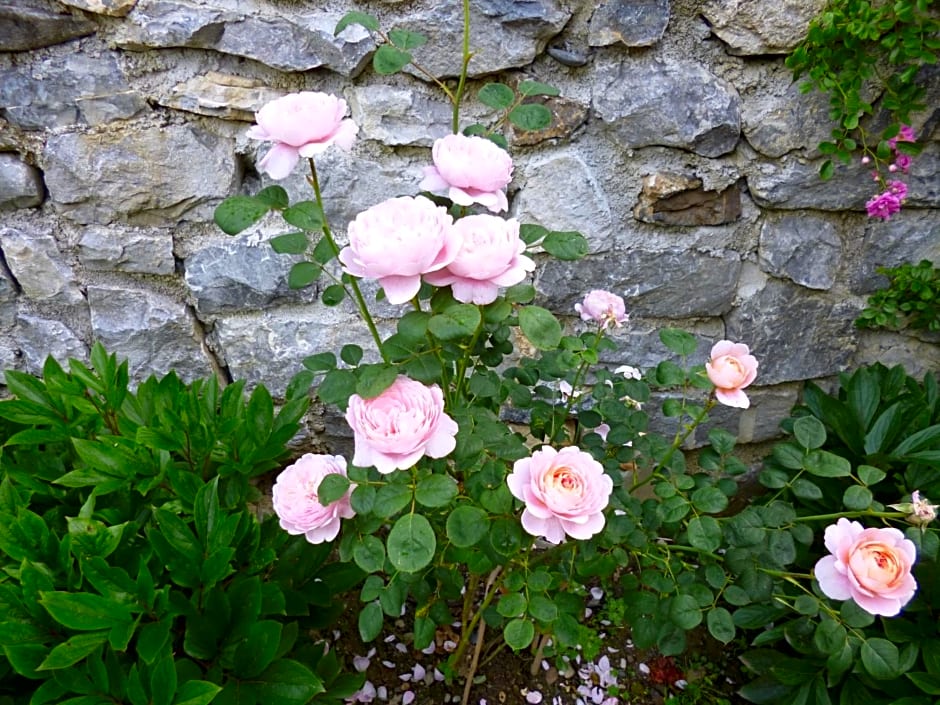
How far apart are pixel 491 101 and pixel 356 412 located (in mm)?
393

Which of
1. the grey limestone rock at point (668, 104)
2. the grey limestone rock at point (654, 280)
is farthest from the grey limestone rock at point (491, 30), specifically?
the grey limestone rock at point (654, 280)

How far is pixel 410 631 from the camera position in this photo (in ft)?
4.55

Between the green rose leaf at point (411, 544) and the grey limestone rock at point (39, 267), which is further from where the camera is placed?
the grey limestone rock at point (39, 267)

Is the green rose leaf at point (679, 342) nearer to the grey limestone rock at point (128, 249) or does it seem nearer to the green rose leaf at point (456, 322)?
the green rose leaf at point (456, 322)

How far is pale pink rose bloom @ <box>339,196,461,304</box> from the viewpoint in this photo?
2.24ft

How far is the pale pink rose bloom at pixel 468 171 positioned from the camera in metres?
0.75

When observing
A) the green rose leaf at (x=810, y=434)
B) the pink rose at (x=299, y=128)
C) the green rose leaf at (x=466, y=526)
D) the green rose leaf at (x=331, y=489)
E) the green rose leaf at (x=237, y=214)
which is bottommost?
the green rose leaf at (x=810, y=434)

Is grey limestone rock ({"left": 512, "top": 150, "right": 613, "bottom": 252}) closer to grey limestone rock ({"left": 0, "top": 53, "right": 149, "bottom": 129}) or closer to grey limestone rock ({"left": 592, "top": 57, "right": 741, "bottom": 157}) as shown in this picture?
grey limestone rock ({"left": 592, "top": 57, "right": 741, "bottom": 157})

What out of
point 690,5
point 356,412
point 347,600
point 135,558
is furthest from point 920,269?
point 135,558

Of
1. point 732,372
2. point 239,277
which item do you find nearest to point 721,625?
point 732,372

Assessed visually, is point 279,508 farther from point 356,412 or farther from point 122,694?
point 122,694

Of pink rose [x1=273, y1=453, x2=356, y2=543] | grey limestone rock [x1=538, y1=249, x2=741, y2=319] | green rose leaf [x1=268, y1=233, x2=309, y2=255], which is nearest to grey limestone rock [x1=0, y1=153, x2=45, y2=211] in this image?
green rose leaf [x1=268, y1=233, x2=309, y2=255]

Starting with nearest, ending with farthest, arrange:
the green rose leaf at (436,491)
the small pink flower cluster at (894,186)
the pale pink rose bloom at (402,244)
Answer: the pale pink rose bloom at (402,244) < the green rose leaf at (436,491) < the small pink flower cluster at (894,186)

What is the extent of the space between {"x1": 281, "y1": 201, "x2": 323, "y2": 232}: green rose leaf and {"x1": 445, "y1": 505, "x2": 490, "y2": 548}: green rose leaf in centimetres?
36
